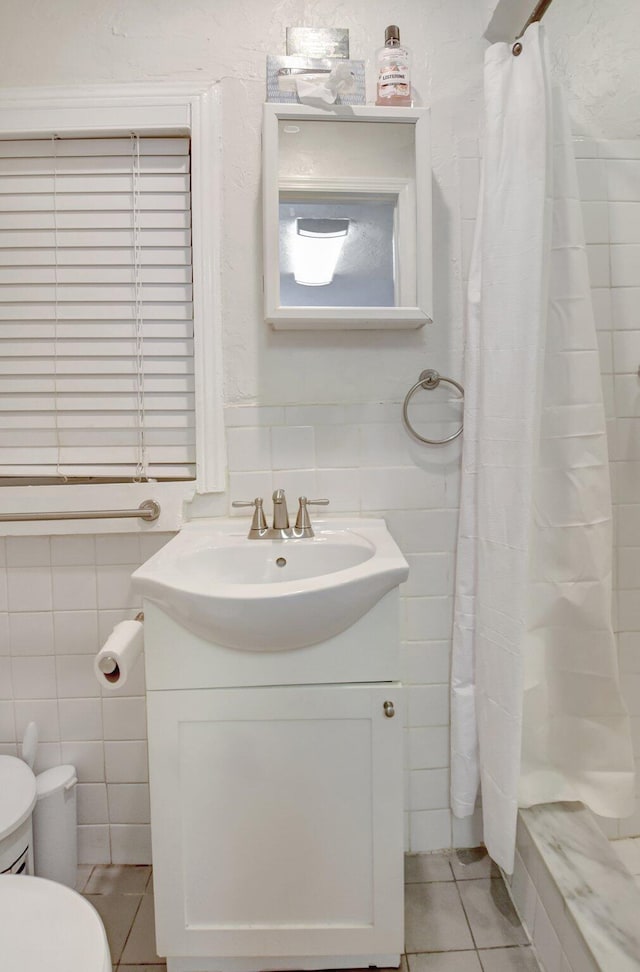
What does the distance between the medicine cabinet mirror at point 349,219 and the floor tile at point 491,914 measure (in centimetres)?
130

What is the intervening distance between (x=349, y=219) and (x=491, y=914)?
1559 millimetres

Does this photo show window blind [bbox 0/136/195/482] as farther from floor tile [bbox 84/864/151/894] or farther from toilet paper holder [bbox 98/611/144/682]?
floor tile [bbox 84/864/151/894]

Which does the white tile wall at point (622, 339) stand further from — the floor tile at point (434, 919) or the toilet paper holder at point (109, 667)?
the toilet paper holder at point (109, 667)

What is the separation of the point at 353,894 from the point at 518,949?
1.27 ft

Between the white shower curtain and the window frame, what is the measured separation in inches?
24.2

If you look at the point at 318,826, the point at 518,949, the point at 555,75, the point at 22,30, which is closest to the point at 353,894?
the point at 318,826

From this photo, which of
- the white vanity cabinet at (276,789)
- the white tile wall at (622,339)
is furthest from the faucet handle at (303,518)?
the white tile wall at (622,339)

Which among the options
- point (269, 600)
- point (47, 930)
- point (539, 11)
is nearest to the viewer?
point (47, 930)

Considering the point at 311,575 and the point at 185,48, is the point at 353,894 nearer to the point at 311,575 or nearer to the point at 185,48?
the point at 311,575

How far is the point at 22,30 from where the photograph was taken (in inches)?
53.3

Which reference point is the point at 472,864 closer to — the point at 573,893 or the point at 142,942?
the point at 573,893

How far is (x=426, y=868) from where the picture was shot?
55.1 inches

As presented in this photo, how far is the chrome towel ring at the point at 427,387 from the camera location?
4.58ft

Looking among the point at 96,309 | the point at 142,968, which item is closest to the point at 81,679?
the point at 142,968
